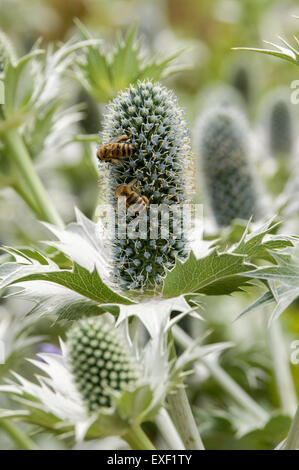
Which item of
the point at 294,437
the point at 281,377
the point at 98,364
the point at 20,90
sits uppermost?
the point at 20,90

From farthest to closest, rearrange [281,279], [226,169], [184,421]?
1. [226,169]
2. [184,421]
3. [281,279]

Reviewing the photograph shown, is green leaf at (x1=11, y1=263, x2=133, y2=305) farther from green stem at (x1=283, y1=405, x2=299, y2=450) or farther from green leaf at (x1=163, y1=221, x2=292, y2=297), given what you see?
green stem at (x1=283, y1=405, x2=299, y2=450)

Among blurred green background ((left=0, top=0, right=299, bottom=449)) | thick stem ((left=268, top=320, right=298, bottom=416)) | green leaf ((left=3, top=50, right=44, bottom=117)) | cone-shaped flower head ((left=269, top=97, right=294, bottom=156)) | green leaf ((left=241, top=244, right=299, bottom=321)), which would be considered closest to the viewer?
green leaf ((left=241, top=244, right=299, bottom=321))

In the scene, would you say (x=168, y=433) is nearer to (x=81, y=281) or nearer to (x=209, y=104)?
(x=81, y=281)

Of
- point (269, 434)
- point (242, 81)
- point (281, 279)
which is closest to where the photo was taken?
point (281, 279)

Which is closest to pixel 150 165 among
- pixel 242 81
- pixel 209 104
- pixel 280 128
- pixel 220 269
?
pixel 220 269

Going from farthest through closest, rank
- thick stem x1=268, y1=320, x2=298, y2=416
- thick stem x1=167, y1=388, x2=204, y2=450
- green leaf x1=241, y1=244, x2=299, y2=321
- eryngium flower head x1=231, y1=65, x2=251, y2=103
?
eryngium flower head x1=231, y1=65, x2=251, y2=103
thick stem x1=268, y1=320, x2=298, y2=416
thick stem x1=167, y1=388, x2=204, y2=450
green leaf x1=241, y1=244, x2=299, y2=321

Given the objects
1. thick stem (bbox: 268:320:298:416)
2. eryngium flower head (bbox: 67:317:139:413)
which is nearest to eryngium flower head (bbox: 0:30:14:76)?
eryngium flower head (bbox: 67:317:139:413)
